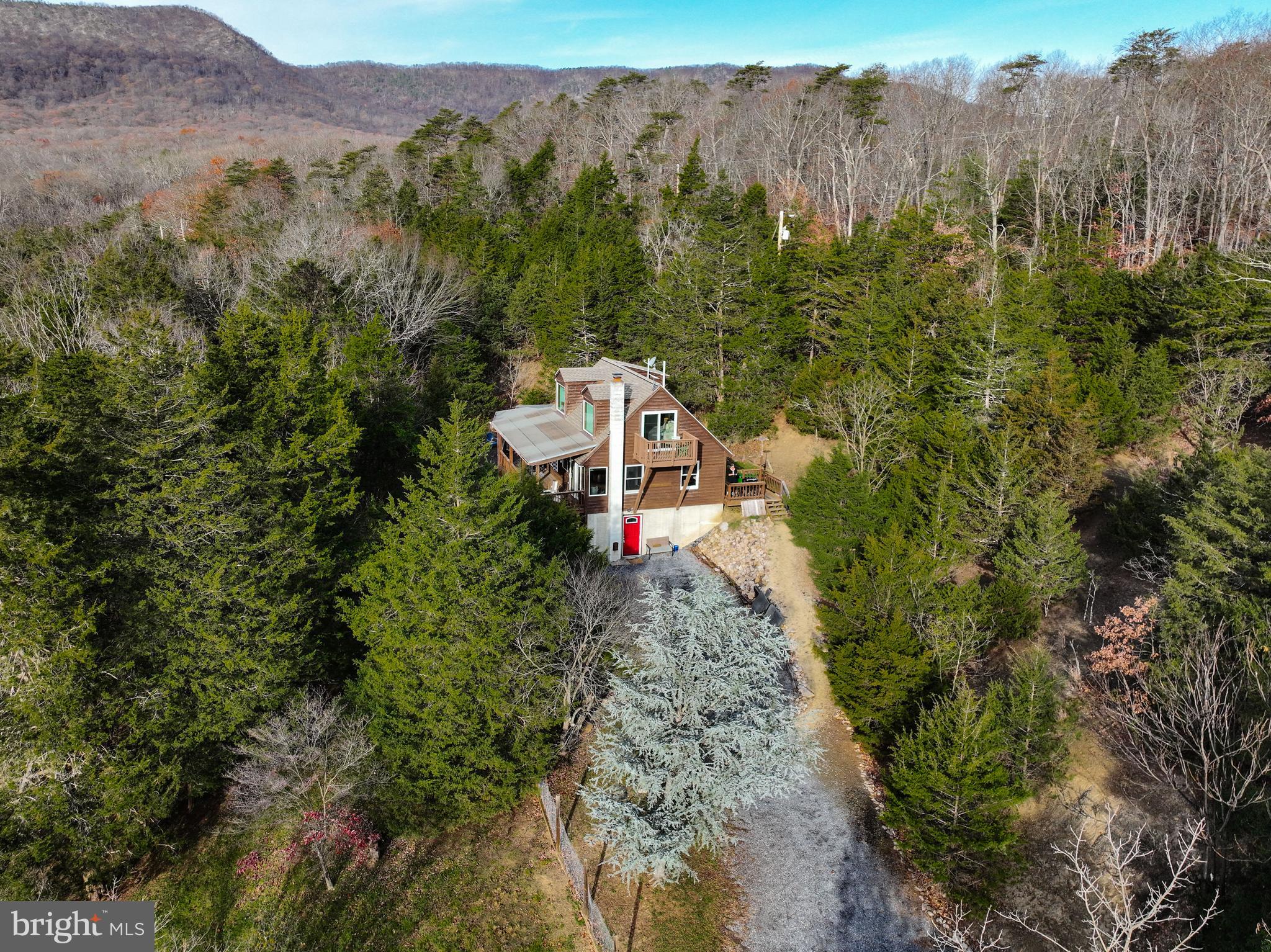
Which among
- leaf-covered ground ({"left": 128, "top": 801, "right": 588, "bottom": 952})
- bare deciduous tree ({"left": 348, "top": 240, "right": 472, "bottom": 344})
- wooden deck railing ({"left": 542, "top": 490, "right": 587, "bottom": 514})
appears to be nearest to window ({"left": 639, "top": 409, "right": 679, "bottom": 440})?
wooden deck railing ({"left": 542, "top": 490, "right": 587, "bottom": 514})

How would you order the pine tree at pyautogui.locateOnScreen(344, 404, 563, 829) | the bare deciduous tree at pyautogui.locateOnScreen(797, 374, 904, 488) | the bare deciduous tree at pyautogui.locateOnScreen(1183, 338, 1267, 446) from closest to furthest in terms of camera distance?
the pine tree at pyautogui.locateOnScreen(344, 404, 563, 829)
the bare deciduous tree at pyautogui.locateOnScreen(1183, 338, 1267, 446)
the bare deciduous tree at pyautogui.locateOnScreen(797, 374, 904, 488)

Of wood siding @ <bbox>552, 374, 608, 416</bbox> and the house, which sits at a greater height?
wood siding @ <bbox>552, 374, 608, 416</bbox>

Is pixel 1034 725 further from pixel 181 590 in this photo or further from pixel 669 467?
pixel 181 590

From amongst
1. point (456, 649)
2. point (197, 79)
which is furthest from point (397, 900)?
point (197, 79)

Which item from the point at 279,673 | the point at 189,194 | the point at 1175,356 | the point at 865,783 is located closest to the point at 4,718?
the point at 279,673

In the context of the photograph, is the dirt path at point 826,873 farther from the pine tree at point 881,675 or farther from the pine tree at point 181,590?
the pine tree at point 181,590

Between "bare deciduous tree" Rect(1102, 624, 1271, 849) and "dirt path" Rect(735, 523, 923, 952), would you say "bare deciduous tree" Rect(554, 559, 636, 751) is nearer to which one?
"dirt path" Rect(735, 523, 923, 952)
